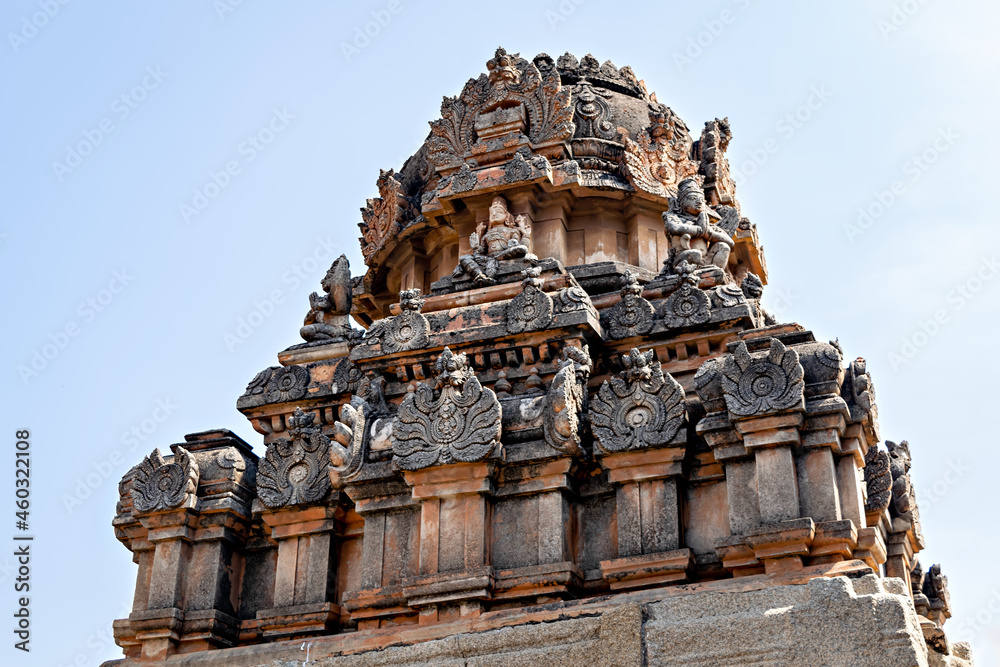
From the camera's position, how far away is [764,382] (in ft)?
32.7

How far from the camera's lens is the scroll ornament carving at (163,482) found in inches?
470

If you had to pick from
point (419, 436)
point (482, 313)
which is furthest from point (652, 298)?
point (419, 436)

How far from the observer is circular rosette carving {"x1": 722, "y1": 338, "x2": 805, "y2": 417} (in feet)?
32.2

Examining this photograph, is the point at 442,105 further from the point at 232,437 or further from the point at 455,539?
the point at 455,539

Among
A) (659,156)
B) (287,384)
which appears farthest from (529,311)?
(659,156)

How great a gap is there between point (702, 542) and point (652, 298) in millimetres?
3159

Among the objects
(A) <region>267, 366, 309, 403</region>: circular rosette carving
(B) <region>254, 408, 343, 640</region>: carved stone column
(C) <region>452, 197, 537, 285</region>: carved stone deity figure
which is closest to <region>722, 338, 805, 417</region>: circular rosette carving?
(C) <region>452, 197, 537, 285</region>: carved stone deity figure

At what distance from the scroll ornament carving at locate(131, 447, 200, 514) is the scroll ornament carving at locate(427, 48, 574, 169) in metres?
4.86

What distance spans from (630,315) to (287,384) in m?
3.79

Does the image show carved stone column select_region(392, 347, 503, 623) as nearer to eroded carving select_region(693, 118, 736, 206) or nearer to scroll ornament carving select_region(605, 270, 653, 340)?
scroll ornament carving select_region(605, 270, 653, 340)

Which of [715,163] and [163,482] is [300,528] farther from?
[715,163]

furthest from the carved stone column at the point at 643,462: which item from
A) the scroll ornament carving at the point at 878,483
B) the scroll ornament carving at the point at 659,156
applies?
the scroll ornament carving at the point at 659,156

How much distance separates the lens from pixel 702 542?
10164 mm

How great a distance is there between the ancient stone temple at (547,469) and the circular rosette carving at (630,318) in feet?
0.08
